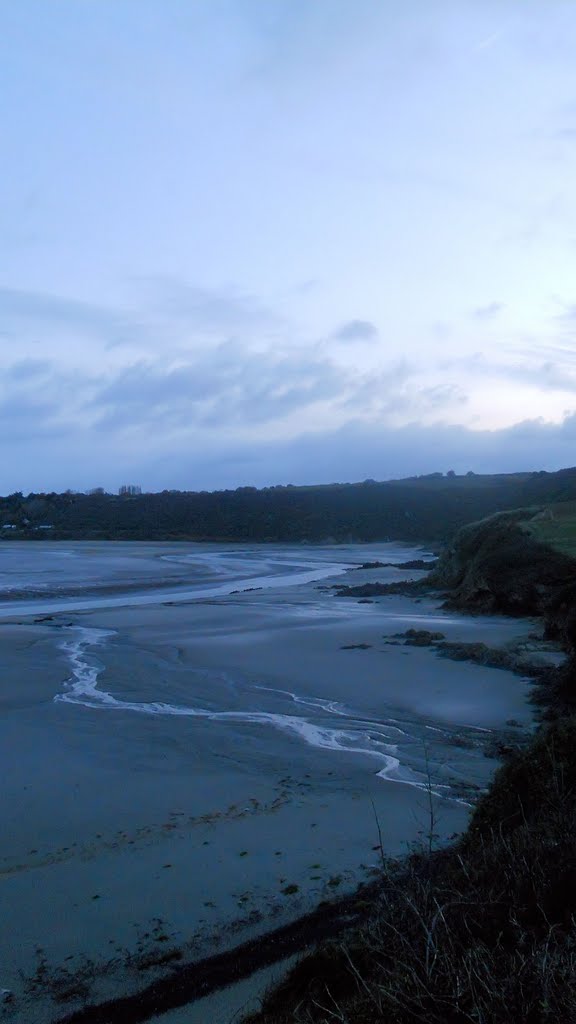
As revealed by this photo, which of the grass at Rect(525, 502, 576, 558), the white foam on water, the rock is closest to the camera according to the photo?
the white foam on water

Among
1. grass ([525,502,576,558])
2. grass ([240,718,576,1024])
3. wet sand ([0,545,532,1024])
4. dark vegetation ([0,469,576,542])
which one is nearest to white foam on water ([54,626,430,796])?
wet sand ([0,545,532,1024])

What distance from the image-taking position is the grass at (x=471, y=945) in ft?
8.24

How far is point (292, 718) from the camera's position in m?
8.98

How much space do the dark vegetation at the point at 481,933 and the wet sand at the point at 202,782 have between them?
2.91 feet

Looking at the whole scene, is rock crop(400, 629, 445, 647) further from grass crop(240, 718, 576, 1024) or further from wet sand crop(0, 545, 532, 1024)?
grass crop(240, 718, 576, 1024)

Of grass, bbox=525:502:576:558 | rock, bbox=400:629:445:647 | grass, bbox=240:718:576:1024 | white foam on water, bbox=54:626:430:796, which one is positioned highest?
grass, bbox=525:502:576:558

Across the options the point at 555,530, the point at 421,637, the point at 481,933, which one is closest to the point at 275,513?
the point at 555,530

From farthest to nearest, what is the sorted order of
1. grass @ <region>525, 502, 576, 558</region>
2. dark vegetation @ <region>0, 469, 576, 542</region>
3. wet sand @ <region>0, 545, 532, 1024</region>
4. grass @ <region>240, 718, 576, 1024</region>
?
dark vegetation @ <region>0, 469, 576, 542</region> → grass @ <region>525, 502, 576, 558</region> → wet sand @ <region>0, 545, 532, 1024</region> → grass @ <region>240, 718, 576, 1024</region>

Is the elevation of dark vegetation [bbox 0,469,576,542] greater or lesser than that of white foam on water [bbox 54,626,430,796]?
greater

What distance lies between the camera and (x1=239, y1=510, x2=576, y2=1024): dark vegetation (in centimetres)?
253

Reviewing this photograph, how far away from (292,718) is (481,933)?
5.96m

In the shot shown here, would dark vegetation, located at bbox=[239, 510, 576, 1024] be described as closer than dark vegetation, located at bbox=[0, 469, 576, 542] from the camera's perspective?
Yes

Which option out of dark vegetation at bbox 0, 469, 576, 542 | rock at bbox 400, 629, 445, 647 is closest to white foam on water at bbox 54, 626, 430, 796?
rock at bbox 400, 629, 445, 647

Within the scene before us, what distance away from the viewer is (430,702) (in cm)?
961
